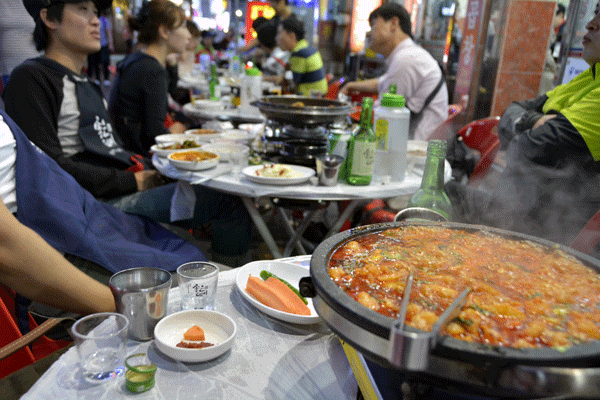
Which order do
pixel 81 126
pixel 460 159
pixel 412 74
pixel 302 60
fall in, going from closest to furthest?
pixel 81 126
pixel 460 159
pixel 412 74
pixel 302 60

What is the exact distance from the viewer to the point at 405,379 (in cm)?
67

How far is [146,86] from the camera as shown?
3.67 meters

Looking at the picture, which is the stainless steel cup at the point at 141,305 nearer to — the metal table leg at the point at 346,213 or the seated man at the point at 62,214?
the seated man at the point at 62,214

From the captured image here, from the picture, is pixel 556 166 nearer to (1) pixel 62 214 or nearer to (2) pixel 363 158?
(2) pixel 363 158

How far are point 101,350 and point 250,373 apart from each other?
13.4 inches

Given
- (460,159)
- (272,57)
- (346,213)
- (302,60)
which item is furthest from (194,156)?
(272,57)

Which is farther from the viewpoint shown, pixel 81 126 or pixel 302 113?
pixel 81 126

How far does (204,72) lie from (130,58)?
5.46 metres

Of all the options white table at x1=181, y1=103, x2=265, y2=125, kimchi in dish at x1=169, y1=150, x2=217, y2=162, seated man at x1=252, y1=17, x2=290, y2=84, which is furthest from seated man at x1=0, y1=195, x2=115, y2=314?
seated man at x1=252, y1=17, x2=290, y2=84

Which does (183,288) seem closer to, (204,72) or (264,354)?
(264,354)

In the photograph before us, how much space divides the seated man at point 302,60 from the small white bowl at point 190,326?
205 inches

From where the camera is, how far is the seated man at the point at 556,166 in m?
2.19

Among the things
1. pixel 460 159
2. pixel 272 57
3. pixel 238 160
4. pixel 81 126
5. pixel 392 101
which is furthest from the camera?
pixel 272 57

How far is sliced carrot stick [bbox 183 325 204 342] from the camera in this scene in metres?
1.05
